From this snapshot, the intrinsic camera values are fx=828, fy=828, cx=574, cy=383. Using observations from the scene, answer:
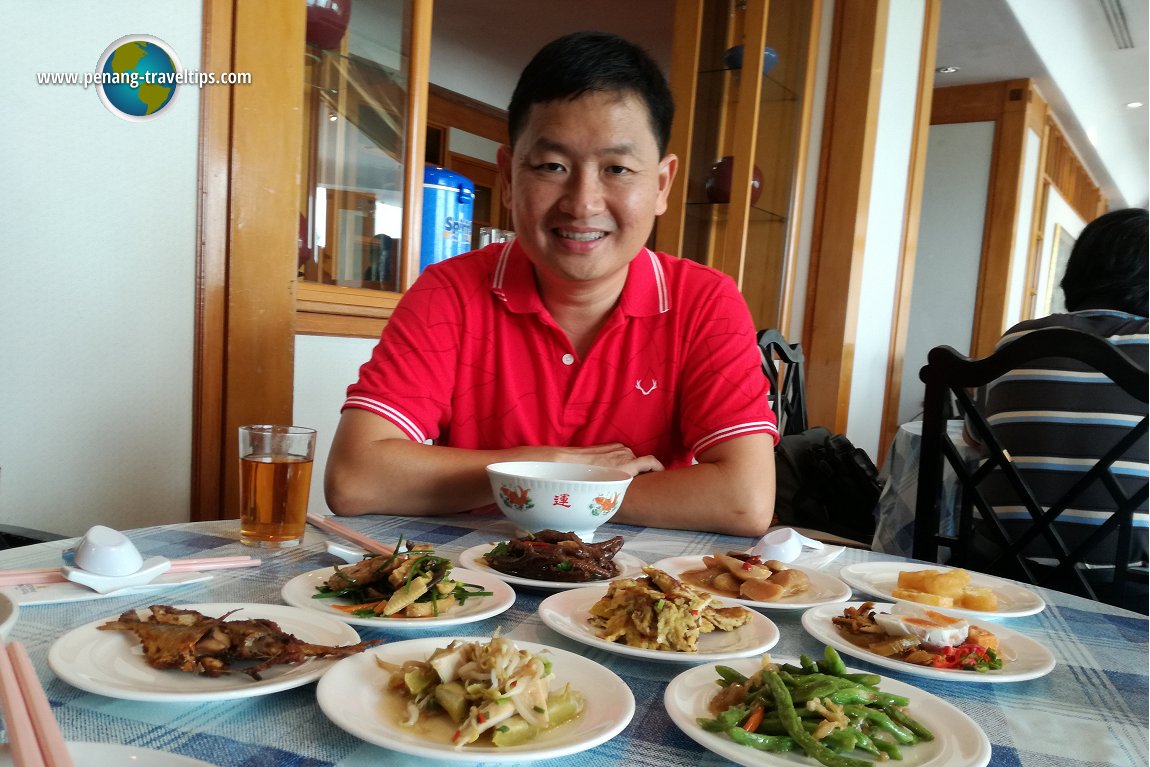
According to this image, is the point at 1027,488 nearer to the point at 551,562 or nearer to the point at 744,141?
the point at 551,562

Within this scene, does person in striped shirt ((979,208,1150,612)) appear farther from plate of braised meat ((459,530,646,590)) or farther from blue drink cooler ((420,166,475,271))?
blue drink cooler ((420,166,475,271))

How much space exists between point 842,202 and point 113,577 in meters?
3.87

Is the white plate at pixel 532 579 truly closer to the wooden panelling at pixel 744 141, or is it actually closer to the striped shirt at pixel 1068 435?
the striped shirt at pixel 1068 435

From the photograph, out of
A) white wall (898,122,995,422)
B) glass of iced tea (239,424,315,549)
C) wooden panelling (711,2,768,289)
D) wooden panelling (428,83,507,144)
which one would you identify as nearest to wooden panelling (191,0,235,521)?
glass of iced tea (239,424,315,549)

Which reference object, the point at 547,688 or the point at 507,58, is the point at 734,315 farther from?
the point at 507,58

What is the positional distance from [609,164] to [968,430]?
159 centimetres

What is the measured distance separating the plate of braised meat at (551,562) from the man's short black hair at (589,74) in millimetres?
861

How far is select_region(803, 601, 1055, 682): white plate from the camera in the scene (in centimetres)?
72

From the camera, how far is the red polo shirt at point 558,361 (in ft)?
5.41

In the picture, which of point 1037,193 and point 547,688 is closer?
point 547,688

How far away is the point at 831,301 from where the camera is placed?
4.15 metres

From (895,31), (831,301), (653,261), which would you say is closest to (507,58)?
(895,31)

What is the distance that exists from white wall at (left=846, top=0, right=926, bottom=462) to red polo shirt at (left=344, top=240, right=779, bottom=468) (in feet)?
9.59

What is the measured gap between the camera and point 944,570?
1.10 m
